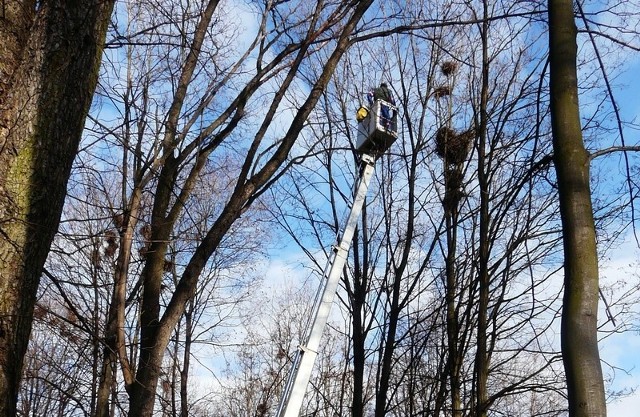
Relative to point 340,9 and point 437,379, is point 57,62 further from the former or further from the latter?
point 437,379

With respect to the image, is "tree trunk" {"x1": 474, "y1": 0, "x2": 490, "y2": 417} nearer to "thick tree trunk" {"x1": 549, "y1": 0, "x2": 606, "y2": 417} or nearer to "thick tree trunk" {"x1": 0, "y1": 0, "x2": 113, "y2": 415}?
"thick tree trunk" {"x1": 549, "y1": 0, "x2": 606, "y2": 417}

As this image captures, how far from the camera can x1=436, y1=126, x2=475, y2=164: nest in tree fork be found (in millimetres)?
8352

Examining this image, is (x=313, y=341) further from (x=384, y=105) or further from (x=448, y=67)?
(x=448, y=67)

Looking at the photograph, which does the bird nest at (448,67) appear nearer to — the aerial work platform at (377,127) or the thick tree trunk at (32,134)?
the aerial work platform at (377,127)

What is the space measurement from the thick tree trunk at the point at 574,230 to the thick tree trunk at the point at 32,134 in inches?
100

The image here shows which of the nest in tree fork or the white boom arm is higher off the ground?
Result: the nest in tree fork

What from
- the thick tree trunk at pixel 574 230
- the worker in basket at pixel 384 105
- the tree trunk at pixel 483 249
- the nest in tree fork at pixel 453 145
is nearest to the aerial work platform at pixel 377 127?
the worker in basket at pixel 384 105

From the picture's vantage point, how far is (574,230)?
321cm

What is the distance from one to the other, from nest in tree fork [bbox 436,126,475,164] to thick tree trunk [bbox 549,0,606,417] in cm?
448

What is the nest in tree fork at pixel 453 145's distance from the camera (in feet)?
27.4

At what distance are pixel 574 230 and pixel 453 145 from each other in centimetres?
530

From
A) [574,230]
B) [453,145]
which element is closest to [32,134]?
[574,230]

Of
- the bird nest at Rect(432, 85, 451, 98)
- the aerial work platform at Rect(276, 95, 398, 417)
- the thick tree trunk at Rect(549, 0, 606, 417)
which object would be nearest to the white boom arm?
the aerial work platform at Rect(276, 95, 398, 417)

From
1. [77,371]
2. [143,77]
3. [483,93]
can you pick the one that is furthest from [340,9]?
[77,371]
